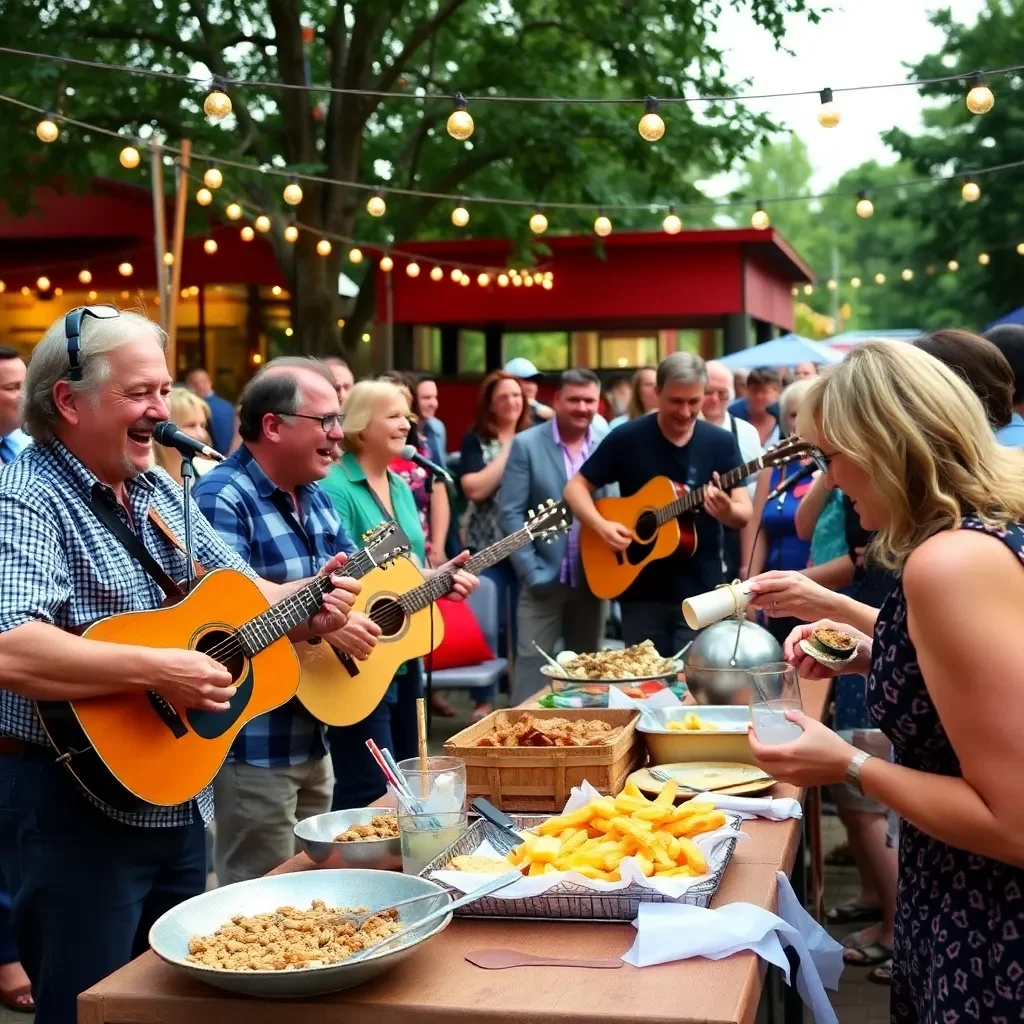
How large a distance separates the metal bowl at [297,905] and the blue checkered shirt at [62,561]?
557 millimetres

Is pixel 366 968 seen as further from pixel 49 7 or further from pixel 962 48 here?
pixel 962 48

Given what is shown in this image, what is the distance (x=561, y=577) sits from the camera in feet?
24.0

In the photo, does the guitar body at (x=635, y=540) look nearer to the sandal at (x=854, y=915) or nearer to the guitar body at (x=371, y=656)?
the guitar body at (x=371, y=656)

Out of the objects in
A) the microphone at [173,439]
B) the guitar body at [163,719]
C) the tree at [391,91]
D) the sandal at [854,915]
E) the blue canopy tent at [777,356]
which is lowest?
the sandal at [854,915]

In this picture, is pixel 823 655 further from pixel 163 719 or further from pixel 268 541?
pixel 268 541

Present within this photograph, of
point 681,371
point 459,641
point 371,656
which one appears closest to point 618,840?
point 371,656

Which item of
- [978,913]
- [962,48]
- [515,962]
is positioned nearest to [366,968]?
[515,962]

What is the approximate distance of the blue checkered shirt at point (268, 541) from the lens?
12.6 ft

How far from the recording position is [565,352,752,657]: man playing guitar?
638 centimetres

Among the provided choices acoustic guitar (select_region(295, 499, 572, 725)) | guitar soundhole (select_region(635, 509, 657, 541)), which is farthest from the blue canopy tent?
acoustic guitar (select_region(295, 499, 572, 725))

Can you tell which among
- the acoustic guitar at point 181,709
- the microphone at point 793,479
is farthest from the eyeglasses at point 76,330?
the microphone at point 793,479

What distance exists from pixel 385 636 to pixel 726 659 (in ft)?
5.14

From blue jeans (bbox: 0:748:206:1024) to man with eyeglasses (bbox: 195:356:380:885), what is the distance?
1001 millimetres

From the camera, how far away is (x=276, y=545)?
3953mm
